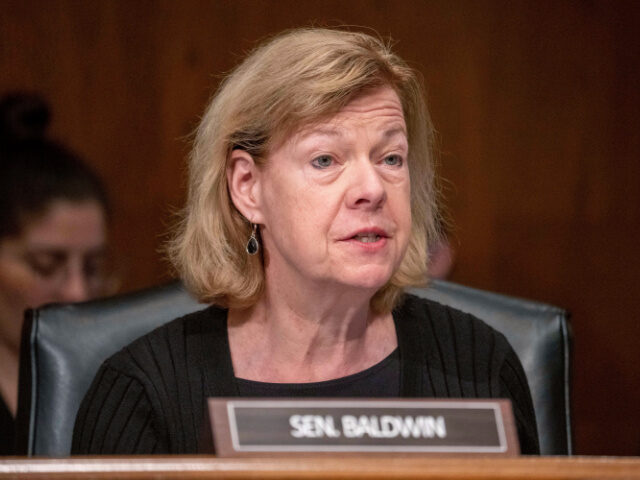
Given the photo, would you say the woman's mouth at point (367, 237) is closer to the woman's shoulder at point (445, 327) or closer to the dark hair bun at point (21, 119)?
the woman's shoulder at point (445, 327)

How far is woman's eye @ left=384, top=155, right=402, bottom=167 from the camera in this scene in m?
1.62

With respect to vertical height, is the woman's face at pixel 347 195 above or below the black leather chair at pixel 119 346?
above

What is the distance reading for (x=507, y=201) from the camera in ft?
10.7

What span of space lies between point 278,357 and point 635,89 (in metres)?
1.95

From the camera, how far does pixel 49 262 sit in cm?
241

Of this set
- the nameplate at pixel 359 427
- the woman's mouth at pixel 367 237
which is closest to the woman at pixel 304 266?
the woman's mouth at pixel 367 237

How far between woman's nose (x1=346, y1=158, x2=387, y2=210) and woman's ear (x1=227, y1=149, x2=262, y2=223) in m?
0.21

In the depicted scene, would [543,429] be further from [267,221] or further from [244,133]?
[244,133]

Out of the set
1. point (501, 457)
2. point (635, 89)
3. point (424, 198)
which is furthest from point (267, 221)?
point (635, 89)

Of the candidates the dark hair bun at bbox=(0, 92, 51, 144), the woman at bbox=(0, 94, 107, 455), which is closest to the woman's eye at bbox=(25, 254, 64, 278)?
the woman at bbox=(0, 94, 107, 455)

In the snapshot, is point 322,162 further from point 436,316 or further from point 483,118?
point 483,118

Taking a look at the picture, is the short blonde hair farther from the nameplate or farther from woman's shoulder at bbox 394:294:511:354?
the nameplate

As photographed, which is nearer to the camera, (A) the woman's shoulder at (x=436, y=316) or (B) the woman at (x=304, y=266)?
(B) the woman at (x=304, y=266)

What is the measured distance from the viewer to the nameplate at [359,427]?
1.08 m
